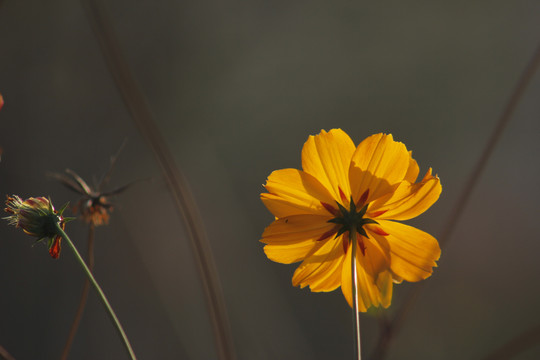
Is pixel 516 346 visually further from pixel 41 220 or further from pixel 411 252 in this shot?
pixel 41 220

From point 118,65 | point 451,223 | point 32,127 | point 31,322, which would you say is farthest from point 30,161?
point 451,223

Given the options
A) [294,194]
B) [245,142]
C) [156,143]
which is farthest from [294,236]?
[245,142]

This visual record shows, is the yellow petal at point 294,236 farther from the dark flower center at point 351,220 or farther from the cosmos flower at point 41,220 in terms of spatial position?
the cosmos flower at point 41,220

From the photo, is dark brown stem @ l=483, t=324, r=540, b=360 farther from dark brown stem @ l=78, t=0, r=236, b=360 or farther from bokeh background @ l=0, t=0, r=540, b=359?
bokeh background @ l=0, t=0, r=540, b=359

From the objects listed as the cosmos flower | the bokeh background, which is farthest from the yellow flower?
the bokeh background

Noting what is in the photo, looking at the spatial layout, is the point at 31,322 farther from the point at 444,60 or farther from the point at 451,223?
the point at 444,60

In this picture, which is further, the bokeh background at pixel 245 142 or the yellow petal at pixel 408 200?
the bokeh background at pixel 245 142

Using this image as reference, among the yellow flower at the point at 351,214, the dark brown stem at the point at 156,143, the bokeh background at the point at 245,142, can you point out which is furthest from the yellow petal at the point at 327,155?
the bokeh background at the point at 245,142
